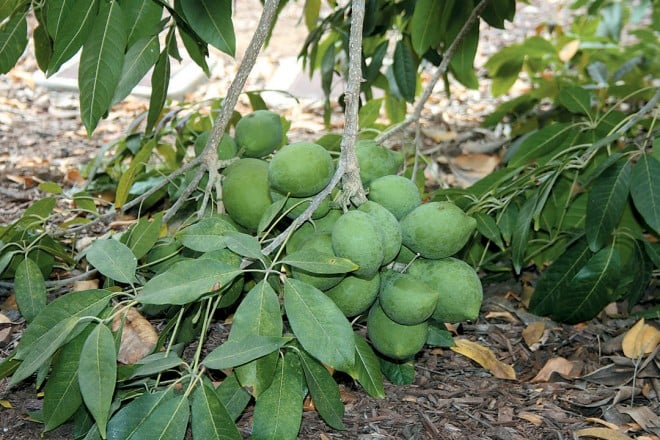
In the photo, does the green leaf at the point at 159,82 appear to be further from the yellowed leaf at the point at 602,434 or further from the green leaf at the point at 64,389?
the yellowed leaf at the point at 602,434

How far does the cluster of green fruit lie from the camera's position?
125 cm

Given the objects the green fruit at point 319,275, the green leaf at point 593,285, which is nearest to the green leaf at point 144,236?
the green fruit at point 319,275

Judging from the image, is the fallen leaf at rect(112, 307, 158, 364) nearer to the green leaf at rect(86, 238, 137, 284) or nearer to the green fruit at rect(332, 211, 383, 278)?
the green leaf at rect(86, 238, 137, 284)

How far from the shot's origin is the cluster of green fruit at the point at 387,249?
1249 mm

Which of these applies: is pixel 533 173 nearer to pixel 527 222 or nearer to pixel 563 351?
pixel 527 222

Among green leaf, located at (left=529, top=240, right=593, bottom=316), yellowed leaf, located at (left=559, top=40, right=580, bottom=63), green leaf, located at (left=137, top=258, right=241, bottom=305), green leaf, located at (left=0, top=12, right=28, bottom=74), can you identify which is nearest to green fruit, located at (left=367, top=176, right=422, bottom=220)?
green leaf, located at (left=137, top=258, right=241, bottom=305)

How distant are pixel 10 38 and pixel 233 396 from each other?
933 millimetres

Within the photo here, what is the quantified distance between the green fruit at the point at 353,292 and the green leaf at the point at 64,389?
41cm

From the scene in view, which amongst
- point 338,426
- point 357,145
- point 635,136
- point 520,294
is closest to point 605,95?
point 635,136

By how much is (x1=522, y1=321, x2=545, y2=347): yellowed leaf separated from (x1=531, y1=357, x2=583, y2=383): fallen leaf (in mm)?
90

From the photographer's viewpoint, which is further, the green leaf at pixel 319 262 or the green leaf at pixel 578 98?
the green leaf at pixel 578 98

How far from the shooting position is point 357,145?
1.52 m

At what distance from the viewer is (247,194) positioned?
150 centimetres

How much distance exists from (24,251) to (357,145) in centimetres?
72
